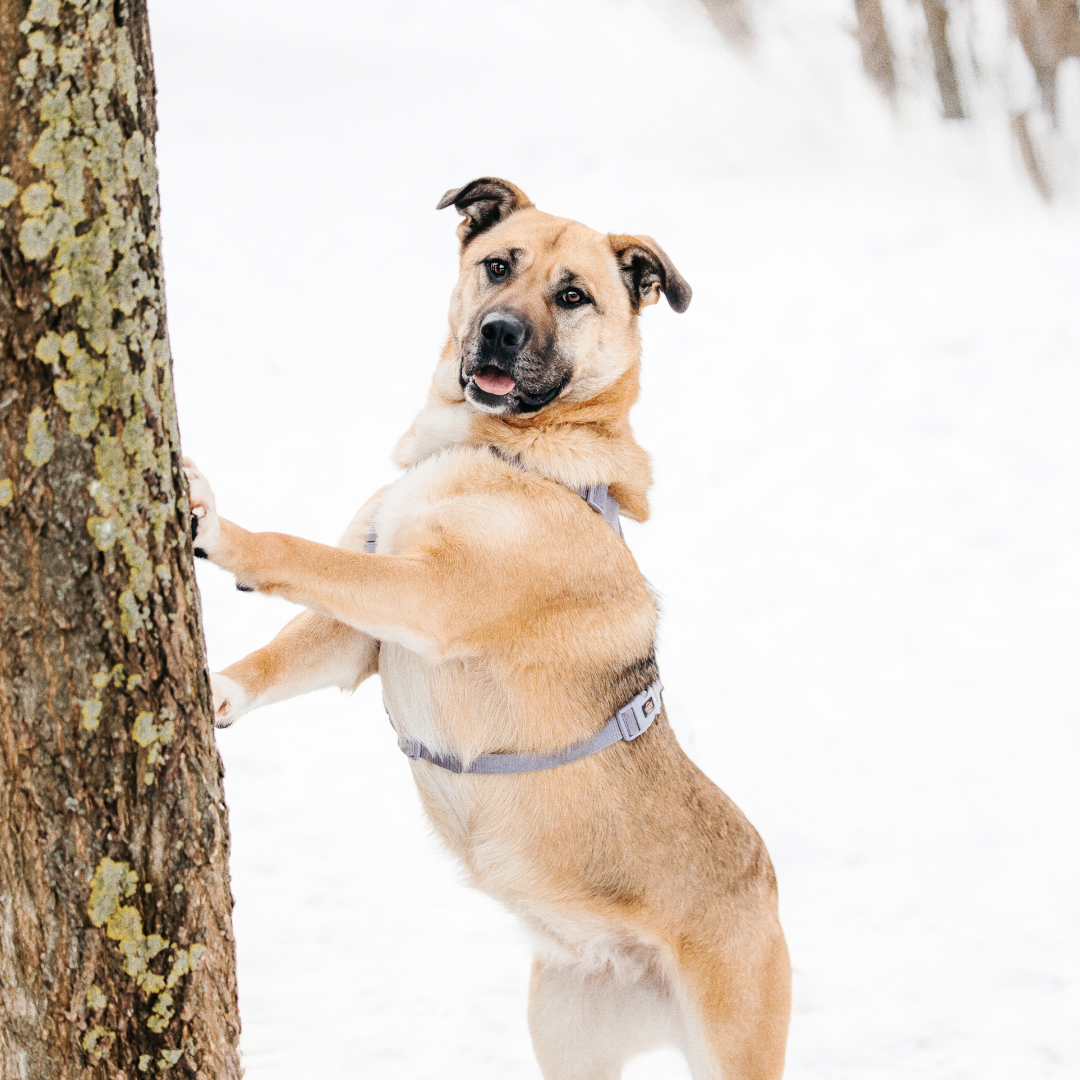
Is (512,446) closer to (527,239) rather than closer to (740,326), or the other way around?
(527,239)

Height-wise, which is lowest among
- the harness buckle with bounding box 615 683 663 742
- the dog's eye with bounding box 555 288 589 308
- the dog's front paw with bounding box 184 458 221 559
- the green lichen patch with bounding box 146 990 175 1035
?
the harness buckle with bounding box 615 683 663 742

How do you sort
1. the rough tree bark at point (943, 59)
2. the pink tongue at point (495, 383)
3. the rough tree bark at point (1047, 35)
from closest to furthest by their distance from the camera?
the pink tongue at point (495, 383)
the rough tree bark at point (1047, 35)
the rough tree bark at point (943, 59)

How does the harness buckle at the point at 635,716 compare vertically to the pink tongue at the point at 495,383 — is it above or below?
below

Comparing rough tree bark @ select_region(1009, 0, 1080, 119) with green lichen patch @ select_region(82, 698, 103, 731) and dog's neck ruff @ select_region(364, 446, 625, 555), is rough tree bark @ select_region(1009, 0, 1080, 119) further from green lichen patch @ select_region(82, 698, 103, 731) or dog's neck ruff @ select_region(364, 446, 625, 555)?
green lichen patch @ select_region(82, 698, 103, 731)

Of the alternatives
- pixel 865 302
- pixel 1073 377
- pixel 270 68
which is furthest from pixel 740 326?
pixel 270 68

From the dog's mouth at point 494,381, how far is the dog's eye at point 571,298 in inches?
14.0

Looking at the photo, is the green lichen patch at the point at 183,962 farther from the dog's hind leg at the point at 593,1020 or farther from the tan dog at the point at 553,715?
the dog's hind leg at the point at 593,1020

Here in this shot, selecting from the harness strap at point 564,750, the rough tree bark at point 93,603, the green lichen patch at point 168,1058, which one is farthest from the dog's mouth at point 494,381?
the green lichen patch at point 168,1058

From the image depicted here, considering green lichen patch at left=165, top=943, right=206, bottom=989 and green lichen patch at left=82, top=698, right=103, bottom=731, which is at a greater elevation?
green lichen patch at left=82, top=698, right=103, bottom=731

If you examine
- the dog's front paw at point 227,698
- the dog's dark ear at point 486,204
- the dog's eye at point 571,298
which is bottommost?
the dog's front paw at point 227,698

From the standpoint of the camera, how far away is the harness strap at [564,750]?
9.16 feet

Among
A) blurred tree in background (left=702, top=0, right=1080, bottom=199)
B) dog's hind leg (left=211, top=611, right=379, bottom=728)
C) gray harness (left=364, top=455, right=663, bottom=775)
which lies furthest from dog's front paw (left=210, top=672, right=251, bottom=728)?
blurred tree in background (left=702, top=0, right=1080, bottom=199)

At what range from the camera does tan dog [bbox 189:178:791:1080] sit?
2.77 meters

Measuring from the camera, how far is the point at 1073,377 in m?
7.34
